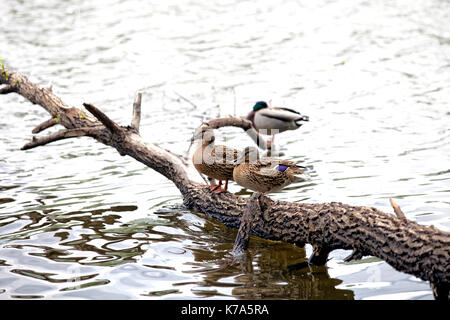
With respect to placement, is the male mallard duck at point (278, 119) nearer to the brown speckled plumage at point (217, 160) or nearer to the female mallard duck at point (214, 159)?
the female mallard duck at point (214, 159)

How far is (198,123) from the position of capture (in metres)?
9.80

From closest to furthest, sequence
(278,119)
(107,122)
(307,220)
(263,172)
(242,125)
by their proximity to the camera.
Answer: (307,220), (263,172), (107,122), (242,125), (278,119)

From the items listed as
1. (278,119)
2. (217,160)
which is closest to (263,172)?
(217,160)

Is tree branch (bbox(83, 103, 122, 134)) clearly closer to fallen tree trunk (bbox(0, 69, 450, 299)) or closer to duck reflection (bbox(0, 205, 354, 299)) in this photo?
fallen tree trunk (bbox(0, 69, 450, 299))

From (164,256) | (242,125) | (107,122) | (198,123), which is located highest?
(198,123)

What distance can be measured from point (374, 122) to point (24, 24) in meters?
11.1

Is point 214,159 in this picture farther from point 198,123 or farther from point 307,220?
point 198,123

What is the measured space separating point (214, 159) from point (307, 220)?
1.18 meters

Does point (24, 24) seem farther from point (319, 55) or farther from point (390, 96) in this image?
point (390, 96)

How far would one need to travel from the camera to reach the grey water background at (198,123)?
472cm

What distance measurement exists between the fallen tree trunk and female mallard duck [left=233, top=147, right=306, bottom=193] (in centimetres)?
Answer: 15

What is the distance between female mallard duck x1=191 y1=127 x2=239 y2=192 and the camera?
534cm

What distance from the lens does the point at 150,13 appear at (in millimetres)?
17281

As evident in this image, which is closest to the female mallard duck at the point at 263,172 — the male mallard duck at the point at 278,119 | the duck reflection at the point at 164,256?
the duck reflection at the point at 164,256
